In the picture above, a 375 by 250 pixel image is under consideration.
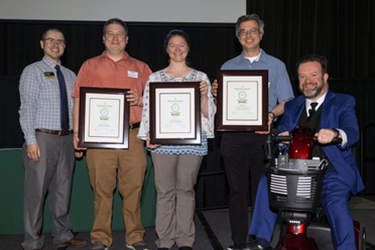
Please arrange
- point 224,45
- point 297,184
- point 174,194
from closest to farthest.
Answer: point 297,184 < point 174,194 < point 224,45

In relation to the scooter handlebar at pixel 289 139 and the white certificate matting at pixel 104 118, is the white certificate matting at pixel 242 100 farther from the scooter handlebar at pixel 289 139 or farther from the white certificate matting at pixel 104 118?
the white certificate matting at pixel 104 118

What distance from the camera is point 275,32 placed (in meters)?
5.40

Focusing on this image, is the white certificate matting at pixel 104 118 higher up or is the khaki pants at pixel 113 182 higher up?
the white certificate matting at pixel 104 118

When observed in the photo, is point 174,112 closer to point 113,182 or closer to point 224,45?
point 113,182

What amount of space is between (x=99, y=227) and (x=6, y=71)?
374cm

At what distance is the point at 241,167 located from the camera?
268cm

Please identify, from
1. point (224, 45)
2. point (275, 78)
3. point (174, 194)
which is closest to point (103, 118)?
point (174, 194)

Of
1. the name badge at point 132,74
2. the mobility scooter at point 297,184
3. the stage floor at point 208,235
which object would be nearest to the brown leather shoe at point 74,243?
the stage floor at point 208,235

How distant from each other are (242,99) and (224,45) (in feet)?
10.6

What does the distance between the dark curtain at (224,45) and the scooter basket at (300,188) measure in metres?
3.34

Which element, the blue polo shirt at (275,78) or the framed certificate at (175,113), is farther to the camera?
the blue polo shirt at (275,78)

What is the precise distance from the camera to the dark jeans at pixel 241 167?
2.63m

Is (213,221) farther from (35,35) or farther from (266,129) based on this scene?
(35,35)

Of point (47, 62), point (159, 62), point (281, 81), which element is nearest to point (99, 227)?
point (47, 62)
